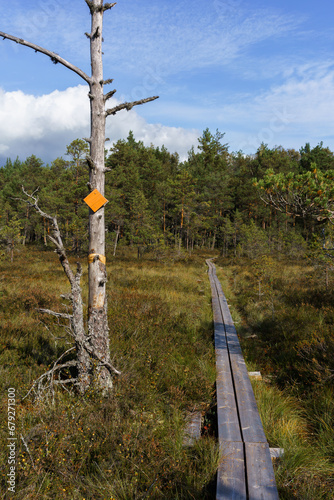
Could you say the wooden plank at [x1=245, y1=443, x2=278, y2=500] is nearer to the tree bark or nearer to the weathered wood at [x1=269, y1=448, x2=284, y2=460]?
the weathered wood at [x1=269, y1=448, x2=284, y2=460]

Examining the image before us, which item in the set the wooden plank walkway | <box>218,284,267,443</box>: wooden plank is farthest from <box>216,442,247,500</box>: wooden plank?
<box>218,284,267,443</box>: wooden plank

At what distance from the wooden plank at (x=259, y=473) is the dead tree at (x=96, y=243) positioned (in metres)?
2.02

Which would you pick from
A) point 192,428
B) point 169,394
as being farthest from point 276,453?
point 169,394

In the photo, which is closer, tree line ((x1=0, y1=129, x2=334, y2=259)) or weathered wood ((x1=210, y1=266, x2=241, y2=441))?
weathered wood ((x1=210, y1=266, x2=241, y2=441))

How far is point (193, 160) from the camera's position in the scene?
60.7 metres

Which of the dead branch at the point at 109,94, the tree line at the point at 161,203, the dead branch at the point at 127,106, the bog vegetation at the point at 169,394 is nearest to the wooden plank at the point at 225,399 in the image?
the bog vegetation at the point at 169,394

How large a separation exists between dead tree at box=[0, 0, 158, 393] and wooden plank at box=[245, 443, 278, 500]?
6.63 feet

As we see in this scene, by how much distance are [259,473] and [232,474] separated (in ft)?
0.95

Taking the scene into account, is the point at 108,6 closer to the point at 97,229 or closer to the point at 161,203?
the point at 97,229

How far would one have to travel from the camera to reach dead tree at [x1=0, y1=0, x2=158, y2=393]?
389cm

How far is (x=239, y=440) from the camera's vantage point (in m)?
3.41

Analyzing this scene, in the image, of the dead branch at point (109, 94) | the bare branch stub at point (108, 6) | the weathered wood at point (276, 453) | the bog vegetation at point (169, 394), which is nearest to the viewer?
the bog vegetation at point (169, 394)

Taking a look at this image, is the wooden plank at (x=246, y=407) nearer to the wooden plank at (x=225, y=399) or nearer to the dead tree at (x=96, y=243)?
the wooden plank at (x=225, y=399)

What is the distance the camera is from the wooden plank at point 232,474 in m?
2.64
